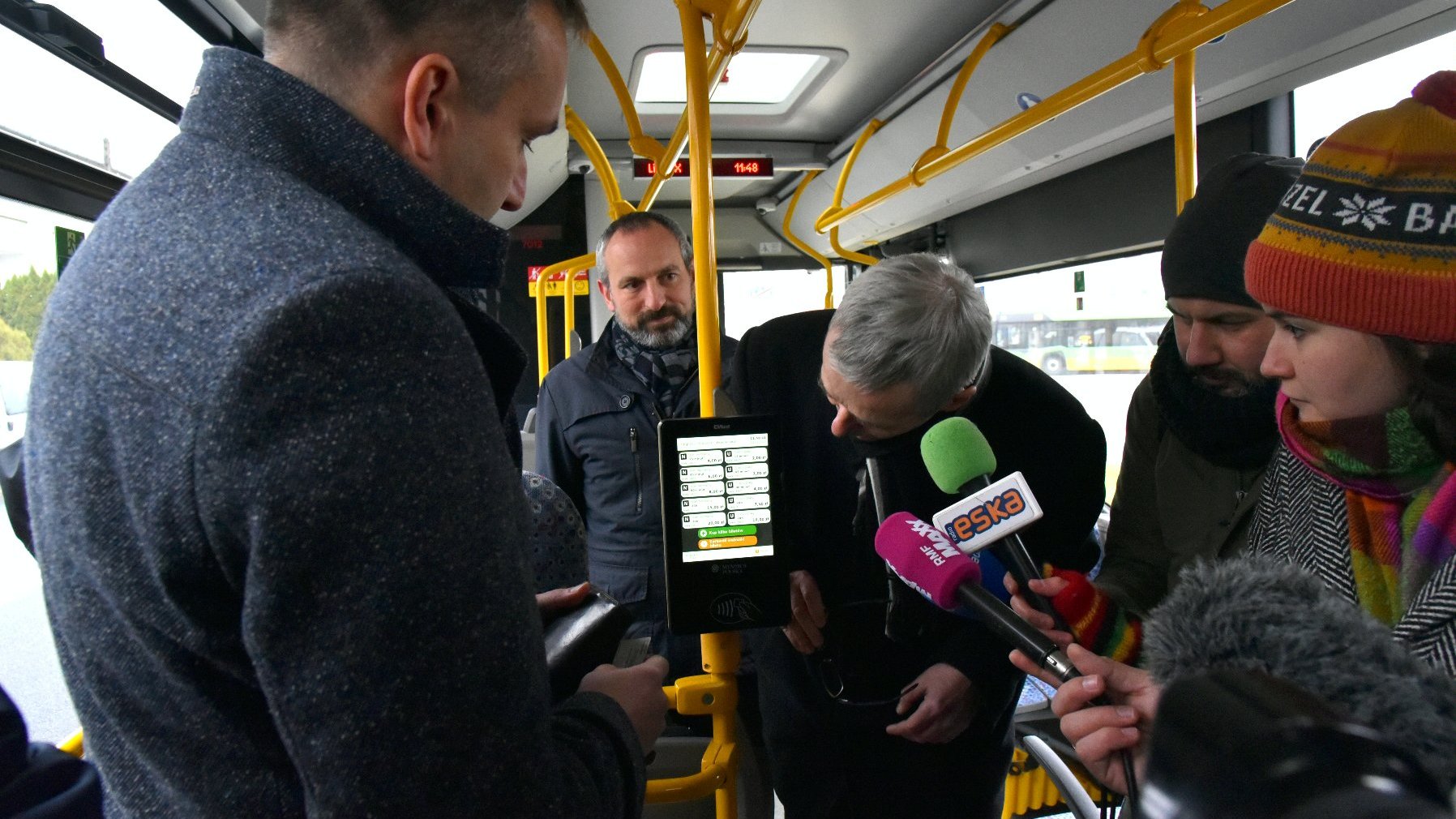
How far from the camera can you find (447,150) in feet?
2.33

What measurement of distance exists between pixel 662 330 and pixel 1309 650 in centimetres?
204

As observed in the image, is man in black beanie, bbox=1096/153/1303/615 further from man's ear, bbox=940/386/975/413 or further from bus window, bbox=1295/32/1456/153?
bus window, bbox=1295/32/1456/153

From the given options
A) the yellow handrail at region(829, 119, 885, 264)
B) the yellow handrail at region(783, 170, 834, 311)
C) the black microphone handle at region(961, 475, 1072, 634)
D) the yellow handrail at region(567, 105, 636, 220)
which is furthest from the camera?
the yellow handrail at region(783, 170, 834, 311)

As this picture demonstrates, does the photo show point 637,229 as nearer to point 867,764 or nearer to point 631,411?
point 631,411

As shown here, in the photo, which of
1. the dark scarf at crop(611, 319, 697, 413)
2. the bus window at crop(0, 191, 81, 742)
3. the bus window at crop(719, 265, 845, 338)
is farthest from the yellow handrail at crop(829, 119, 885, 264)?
the bus window at crop(0, 191, 81, 742)

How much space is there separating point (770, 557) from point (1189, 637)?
2.13ft

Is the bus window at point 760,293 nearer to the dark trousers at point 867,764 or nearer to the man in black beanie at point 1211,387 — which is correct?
the dark trousers at point 867,764

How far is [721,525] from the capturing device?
1115 millimetres

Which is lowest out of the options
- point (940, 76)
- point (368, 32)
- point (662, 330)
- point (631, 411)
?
point (631, 411)

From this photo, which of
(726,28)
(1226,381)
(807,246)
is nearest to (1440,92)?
(1226,381)

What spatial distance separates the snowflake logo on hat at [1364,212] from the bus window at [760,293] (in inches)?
277

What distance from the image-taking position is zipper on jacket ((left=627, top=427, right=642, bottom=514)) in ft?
7.47

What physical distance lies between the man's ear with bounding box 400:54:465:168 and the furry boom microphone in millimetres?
649

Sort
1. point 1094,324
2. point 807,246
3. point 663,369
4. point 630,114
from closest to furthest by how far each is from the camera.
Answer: point 630,114 → point 663,369 → point 1094,324 → point 807,246
